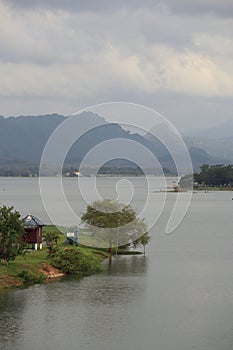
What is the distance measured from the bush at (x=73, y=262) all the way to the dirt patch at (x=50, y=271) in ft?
1.36

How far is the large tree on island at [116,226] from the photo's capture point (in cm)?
4700

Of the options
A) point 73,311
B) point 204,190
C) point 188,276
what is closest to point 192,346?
point 73,311

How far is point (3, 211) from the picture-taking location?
121ft

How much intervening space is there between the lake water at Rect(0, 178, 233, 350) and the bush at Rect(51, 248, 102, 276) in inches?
40.1

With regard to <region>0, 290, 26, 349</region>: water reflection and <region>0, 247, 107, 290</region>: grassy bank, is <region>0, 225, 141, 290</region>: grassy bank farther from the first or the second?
<region>0, 290, 26, 349</region>: water reflection

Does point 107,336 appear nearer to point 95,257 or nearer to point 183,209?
point 95,257

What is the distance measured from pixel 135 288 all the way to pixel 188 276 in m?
4.64

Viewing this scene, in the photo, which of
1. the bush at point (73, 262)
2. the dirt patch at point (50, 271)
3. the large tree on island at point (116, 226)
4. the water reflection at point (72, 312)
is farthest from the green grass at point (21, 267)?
the large tree on island at point (116, 226)

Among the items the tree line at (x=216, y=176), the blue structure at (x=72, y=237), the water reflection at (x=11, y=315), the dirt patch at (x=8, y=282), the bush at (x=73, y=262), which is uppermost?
the tree line at (x=216, y=176)

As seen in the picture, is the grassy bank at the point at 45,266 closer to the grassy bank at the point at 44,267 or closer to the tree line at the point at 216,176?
the grassy bank at the point at 44,267

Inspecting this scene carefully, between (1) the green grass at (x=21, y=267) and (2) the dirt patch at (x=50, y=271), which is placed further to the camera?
(2) the dirt patch at (x=50, y=271)

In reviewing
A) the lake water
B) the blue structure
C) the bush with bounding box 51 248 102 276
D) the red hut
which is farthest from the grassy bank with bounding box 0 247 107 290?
the blue structure

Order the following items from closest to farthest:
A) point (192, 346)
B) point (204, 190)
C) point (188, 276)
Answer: point (192, 346) < point (188, 276) < point (204, 190)

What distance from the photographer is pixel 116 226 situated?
154ft
